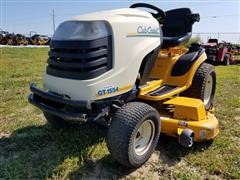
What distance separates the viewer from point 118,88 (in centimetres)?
321

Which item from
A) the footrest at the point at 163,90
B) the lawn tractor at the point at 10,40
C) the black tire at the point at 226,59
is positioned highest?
the footrest at the point at 163,90

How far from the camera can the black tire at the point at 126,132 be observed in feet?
9.81

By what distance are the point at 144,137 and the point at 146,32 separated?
1.13 m

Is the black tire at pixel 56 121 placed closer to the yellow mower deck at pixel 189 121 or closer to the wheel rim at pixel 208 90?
the yellow mower deck at pixel 189 121

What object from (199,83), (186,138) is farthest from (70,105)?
(199,83)

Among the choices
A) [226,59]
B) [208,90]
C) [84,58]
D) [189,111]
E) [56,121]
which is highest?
[84,58]

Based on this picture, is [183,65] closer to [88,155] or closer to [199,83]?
[199,83]

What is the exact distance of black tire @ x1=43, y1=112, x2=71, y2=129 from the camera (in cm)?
400

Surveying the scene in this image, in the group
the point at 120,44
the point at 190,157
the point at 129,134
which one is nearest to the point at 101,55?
the point at 120,44

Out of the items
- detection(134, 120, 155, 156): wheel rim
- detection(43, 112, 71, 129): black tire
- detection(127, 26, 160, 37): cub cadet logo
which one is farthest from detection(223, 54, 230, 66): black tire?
detection(134, 120, 155, 156): wheel rim

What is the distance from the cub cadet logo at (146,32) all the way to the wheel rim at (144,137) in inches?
35.7

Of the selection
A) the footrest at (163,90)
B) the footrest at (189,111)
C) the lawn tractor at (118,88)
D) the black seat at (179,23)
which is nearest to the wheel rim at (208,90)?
the black seat at (179,23)

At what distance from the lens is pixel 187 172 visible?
126 inches

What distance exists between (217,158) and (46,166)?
1.80m
